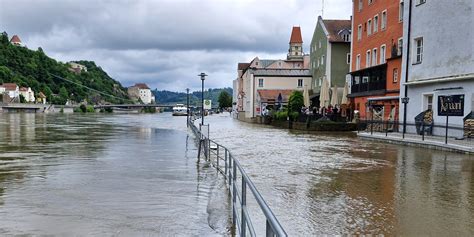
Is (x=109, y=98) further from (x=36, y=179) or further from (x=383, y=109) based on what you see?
(x=36, y=179)

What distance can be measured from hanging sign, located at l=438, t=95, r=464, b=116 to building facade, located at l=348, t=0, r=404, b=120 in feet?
18.3

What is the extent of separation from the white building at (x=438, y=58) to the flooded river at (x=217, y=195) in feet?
23.6

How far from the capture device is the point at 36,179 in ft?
34.2

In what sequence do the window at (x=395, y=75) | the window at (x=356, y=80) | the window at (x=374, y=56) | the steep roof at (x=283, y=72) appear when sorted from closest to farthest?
1. the window at (x=395, y=75)
2. the window at (x=374, y=56)
3. the window at (x=356, y=80)
4. the steep roof at (x=283, y=72)

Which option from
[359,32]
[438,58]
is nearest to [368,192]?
[438,58]

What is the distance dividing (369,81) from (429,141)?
53.2 feet

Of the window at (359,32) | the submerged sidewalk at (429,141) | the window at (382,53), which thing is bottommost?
the submerged sidewalk at (429,141)

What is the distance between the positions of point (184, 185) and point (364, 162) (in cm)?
677

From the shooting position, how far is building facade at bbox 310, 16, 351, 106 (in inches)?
1996

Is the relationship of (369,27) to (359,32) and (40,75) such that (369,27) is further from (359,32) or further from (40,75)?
(40,75)

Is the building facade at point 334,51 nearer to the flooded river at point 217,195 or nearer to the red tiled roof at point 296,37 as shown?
the flooded river at point 217,195

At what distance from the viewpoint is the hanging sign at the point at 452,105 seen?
2106 centimetres

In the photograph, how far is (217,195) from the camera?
28.7 ft

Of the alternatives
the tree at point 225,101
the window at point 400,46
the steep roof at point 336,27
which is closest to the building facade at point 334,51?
the steep roof at point 336,27
